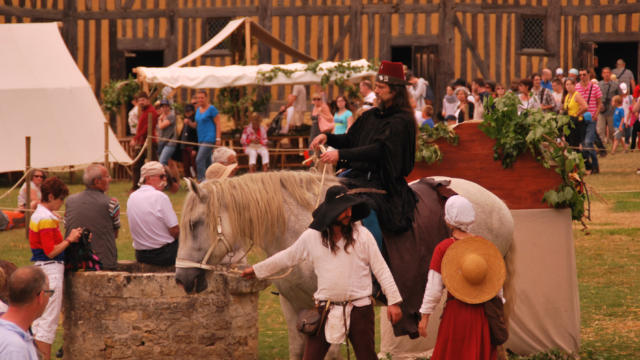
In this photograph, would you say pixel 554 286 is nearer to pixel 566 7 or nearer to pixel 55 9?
pixel 566 7

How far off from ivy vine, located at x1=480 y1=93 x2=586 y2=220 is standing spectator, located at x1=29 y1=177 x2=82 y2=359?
3.58 meters

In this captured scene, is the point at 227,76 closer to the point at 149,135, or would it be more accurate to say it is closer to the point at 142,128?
the point at 142,128

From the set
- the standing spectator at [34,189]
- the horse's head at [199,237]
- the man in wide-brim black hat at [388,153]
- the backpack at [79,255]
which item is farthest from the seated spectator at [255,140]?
the horse's head at [199,237]

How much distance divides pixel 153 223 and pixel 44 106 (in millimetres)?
10748

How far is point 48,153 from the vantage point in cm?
1833

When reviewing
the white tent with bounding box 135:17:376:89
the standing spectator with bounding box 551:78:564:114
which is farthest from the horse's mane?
the standing spectator with bounding box 551:78:564:114

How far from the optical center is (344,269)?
236 inches

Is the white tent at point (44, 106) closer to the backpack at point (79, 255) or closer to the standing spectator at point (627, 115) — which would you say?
the backpack at point (79, 255)

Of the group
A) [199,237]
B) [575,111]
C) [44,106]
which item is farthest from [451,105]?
[199,237]

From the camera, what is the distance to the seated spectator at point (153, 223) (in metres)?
8.80

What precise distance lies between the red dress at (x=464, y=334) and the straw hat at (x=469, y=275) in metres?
0.09

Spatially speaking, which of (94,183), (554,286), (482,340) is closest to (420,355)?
(554,286)

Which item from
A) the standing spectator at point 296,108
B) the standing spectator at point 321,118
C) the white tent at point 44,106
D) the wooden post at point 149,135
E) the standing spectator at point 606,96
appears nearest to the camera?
the wooden post at point 149,135

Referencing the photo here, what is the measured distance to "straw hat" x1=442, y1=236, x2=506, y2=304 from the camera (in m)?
6.04
